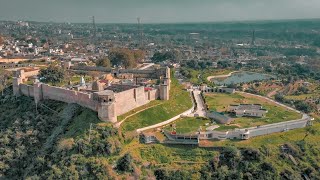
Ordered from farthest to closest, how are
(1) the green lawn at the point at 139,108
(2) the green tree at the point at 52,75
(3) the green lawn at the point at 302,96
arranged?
(3) the green lawn at the point at 302,96
(2) the green tree at the point at 52,75
(1) the green lawn at the point at 139,108

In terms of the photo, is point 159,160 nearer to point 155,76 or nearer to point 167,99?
point 167,99

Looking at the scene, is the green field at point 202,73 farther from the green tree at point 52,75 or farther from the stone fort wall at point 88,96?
the stone fort wall at point 88,96

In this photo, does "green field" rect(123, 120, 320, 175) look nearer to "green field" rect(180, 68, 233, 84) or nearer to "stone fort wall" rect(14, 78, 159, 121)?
"stone fort wall" rect(14, 78, 159, 121)

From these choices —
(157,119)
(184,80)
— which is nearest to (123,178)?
(157,119)

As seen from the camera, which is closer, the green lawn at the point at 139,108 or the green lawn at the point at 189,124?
the green lawn at the point at 189,124

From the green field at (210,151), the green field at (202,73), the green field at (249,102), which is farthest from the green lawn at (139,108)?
the green field at (202,73)

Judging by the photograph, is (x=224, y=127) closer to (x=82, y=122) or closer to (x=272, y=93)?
(x=82, y=122)

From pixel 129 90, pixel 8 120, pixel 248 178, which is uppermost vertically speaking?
pixel 129 90
